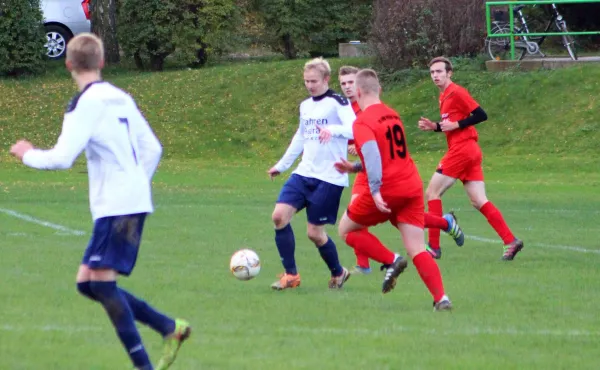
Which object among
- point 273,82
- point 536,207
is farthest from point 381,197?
point 273,82

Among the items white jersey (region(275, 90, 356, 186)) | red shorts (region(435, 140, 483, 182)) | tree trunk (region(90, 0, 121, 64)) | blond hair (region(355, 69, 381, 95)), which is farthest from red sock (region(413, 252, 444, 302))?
tree trunk (region(90, 0, 121, 64))

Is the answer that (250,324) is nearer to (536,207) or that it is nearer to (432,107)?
(536,207)

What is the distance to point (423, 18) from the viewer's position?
28.5 meters

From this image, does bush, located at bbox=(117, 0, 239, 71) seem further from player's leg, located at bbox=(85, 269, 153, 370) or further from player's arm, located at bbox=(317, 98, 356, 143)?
player's leg, located at bbox=(85, 269, 153, 370)

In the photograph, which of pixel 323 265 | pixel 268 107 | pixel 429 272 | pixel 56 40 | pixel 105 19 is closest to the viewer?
pixel 429 272

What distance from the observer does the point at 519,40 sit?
90.3 feet

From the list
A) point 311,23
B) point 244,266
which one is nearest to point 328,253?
point 244,266

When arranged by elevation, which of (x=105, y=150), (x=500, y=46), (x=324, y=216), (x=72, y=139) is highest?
(x=72, y=139)

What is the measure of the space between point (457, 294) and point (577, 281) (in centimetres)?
138

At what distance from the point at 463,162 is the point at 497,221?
697 mm

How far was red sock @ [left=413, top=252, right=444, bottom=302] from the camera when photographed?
8.23 m

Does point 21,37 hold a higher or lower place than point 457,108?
lower

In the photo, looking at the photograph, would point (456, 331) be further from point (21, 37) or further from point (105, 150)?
point (21, 37)

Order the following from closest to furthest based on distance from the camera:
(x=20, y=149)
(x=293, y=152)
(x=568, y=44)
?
(x=20, y=149)
(x=293, y=152)
(x=568, y=44)
